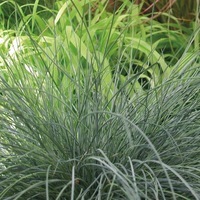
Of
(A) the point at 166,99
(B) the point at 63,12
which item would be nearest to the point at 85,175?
(A) the point at 166,99

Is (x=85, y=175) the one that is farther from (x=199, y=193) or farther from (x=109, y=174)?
(x=199, y=193)

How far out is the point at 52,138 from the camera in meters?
1.56

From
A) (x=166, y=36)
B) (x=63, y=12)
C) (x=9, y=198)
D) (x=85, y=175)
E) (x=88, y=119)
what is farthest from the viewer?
(x=166, y=36)

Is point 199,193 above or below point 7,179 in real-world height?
below

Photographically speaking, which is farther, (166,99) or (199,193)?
(166,99)

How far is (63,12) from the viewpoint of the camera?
8.67ft

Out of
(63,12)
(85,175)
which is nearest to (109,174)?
(85,175)

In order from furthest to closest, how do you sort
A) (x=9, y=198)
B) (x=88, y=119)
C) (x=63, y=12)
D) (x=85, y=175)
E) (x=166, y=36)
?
1. (x=166, y=36)
2. (x=63, y=12)
3. (x=88, y=119)
4. (x=85, y=175)
5. (x=9, y=198)

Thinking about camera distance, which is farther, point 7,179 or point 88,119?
point 88,119

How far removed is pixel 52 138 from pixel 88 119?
0.49ft

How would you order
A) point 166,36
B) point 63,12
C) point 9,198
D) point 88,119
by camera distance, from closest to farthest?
point 9,198
point 88,119
point 63,12
point 166,36

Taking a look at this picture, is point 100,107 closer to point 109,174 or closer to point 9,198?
point 109,174

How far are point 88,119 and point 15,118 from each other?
0.69 feet

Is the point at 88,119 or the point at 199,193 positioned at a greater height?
the point at 88,119
